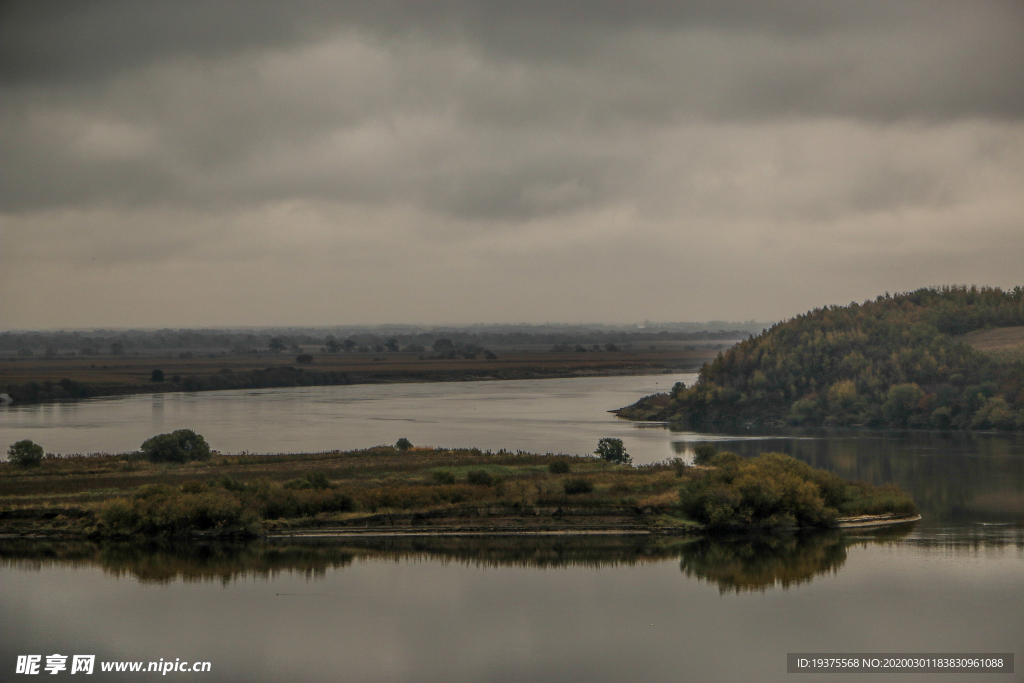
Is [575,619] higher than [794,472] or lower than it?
lower

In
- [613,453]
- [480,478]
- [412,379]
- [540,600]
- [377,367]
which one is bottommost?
[540,600]

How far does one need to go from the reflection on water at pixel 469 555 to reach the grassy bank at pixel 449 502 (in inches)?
29.0

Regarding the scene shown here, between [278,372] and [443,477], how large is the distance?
77864 millimetres

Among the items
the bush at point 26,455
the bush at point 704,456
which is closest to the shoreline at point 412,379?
the bush at point 26,455

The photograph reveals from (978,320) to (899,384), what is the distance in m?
13.5

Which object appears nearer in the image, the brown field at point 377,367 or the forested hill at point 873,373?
the forested hill at point 873,373

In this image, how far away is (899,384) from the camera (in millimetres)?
72562

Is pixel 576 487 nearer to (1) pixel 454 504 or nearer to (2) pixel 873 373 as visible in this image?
(1) pixel 454 504

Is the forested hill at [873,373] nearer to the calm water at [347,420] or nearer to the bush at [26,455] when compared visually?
the calm water at [347,420]

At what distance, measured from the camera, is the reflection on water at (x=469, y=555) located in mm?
27062

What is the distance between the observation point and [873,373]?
7594 centimetres

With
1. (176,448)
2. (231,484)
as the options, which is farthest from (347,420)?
(231,484)

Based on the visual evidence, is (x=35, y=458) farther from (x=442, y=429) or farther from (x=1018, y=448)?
(x=1018, y=448)

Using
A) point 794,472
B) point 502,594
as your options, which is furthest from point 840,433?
point 502,594
